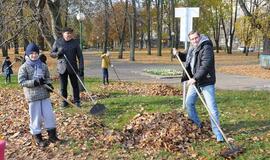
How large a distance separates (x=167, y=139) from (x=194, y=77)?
1063 millimetres

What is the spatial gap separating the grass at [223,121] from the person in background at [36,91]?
1.83 feet

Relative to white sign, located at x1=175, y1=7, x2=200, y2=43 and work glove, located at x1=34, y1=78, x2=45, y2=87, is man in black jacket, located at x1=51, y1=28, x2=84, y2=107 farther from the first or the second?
work glove, located at x1=34, y1=78, x2=45, y2=87

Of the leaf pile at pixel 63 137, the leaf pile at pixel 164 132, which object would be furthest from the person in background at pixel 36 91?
the leaf pile at pixel 164 132

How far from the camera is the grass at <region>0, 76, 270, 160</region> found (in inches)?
247

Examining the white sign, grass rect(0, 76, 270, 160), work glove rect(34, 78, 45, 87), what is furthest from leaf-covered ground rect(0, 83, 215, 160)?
the white sign

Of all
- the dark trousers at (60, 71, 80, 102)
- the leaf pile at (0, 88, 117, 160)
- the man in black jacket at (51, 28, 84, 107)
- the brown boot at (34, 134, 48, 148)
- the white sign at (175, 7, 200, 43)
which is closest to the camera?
the leaf pile at (0, 88, 117, 160)

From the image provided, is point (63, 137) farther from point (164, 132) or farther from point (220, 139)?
point (220, 139)

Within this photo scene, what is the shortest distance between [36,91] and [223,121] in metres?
3.52

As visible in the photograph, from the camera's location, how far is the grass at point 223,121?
20.6 feet

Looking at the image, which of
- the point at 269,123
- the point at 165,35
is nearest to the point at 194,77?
the point at 269,123

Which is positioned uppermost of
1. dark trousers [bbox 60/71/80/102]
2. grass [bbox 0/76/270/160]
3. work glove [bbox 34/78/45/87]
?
work glove [bbox 34/78/45/87]

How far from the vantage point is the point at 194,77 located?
260 inches

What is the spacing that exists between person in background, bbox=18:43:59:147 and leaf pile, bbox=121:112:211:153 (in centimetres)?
137

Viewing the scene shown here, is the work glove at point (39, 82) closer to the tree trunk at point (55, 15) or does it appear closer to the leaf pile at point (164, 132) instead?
the leaf pile at point (164, 132)
